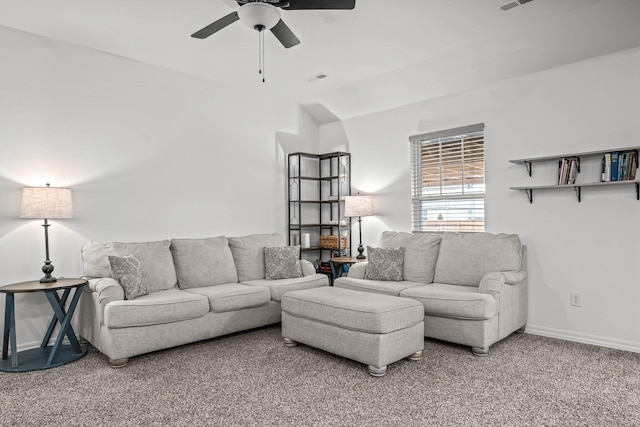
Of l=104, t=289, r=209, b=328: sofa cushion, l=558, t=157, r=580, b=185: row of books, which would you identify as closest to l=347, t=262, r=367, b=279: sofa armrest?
l=104, t=289, r=209, b=328: sofa cushion

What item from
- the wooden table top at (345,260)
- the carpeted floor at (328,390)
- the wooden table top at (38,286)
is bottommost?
the carpeted floor at (328,390)

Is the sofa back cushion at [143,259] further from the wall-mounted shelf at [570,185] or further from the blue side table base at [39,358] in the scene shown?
the wall-mounted shelf at [570,185]

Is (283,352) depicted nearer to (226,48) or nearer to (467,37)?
(226,48)

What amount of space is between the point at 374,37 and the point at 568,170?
2072 mm

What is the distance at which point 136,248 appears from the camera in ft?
13.5

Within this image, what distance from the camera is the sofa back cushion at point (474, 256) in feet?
13.2

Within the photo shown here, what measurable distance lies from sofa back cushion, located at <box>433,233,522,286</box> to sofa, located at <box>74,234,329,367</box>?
4.44 ft

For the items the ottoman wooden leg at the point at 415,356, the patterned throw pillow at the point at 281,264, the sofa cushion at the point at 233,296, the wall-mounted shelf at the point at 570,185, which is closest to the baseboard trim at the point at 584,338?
the wall-mounted shelf at the point at 570,185

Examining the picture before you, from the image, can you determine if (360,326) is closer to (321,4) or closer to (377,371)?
(377,371)

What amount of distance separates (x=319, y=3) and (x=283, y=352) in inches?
103

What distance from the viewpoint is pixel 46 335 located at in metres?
3.72

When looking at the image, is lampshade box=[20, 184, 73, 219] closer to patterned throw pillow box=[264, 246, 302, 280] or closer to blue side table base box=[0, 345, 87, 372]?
blue side table base box=[0, 345, 87, 372]

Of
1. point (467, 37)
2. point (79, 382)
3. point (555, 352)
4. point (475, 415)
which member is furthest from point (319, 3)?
point (555, 352)

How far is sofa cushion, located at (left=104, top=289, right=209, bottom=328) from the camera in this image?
10.8 ft
